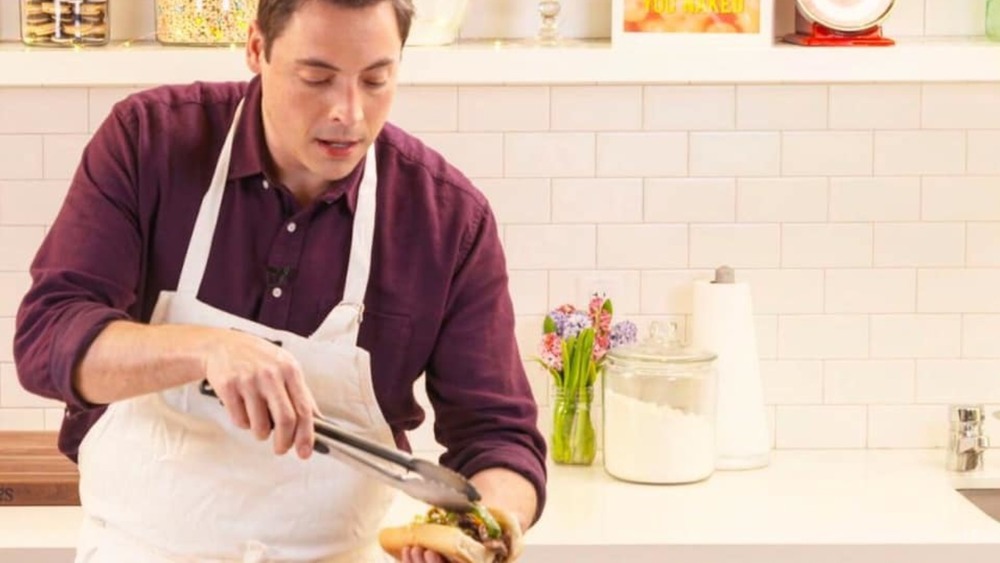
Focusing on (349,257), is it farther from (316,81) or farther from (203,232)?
(316,81)

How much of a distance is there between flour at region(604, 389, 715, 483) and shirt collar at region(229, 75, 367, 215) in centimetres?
123

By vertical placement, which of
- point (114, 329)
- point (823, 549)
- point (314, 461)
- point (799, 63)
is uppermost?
point (799, 63)

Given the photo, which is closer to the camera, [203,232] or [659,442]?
[203,232]

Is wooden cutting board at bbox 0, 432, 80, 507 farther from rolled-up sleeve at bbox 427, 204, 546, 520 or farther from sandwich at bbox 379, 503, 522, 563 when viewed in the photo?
sandwich at bbox 379, 503, 522, 563

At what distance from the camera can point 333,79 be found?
2.23 m

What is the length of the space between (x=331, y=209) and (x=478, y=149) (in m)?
1.30

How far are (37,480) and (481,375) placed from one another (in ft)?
4.14

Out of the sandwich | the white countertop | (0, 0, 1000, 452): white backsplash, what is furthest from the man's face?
(0, 0, 1000, 452): white backsplash

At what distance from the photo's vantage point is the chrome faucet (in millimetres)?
3646

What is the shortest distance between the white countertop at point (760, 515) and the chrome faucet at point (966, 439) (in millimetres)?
31

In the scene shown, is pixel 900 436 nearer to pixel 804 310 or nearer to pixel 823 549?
pixel 804 310

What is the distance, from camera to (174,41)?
11.5 ft

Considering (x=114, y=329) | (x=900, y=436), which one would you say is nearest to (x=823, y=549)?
(x=900, y=436)

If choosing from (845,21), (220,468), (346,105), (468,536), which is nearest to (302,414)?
(468,536)
